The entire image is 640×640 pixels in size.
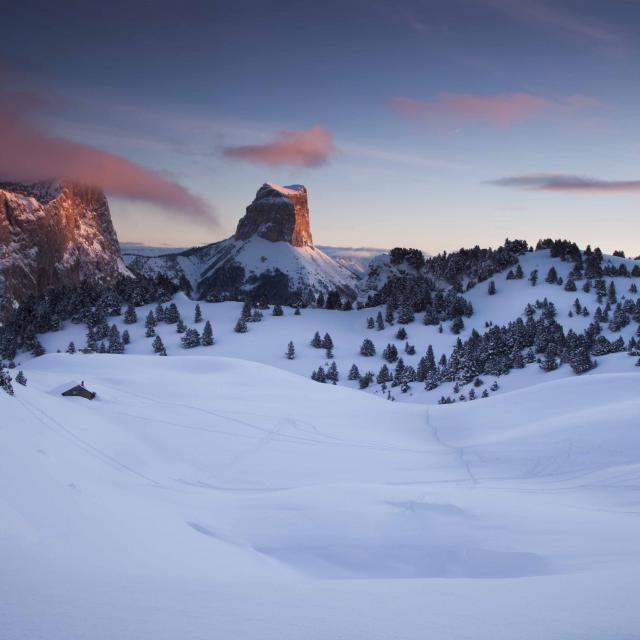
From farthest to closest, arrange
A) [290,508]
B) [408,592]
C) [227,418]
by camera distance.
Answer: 1. [227,418]
2. [290,508]
3. [408,592]

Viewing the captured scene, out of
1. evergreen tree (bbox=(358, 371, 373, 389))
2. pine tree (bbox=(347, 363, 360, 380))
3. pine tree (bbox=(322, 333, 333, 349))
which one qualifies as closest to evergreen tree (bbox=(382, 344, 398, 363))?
pine tree (bbox=(322, 333, 333, 349))

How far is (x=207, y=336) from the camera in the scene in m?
87.9

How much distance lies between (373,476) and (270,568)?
11.1 meters

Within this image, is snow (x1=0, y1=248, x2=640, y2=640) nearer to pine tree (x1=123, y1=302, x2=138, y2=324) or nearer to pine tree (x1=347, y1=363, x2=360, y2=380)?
pine tree (x1=347, y1=363, x2=360, y2=380)

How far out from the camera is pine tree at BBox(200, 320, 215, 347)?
87188mm

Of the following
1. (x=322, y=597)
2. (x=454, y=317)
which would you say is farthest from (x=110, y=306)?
(x=322, y=597)

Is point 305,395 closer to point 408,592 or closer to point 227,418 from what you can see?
point 227,418

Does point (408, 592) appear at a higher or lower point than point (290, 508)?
higher

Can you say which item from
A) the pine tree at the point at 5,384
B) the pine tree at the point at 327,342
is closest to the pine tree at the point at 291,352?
the pine tree at the point at 327,342

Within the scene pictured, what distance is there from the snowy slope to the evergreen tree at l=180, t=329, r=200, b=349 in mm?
50960

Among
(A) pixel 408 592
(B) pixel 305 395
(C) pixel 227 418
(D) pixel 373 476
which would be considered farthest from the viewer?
(B) pixel 305 395

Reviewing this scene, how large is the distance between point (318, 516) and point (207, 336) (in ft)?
251

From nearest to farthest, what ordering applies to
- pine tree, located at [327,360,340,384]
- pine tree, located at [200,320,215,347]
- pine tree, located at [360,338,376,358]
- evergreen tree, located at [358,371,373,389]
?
1. evergreen tree, located at [358,371,373,389]
2. pine tree, located at [327,360,340,384]
3. pine tree, located at [360,338,376,358]
4. pine tree, located at [200,320,215,347]

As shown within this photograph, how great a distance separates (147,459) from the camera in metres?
22.3
